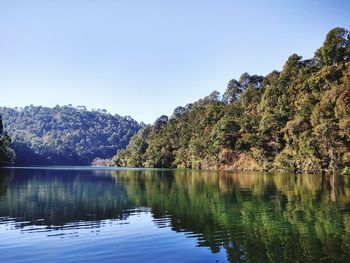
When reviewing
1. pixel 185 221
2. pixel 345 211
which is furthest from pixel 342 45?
pixel 185 221

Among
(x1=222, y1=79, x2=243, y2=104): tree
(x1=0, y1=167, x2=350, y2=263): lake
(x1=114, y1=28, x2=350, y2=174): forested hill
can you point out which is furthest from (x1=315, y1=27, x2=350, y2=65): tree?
(x1=0, y1=167, x2=350, y2=263): lake

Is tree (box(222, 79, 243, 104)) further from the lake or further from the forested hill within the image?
the lake

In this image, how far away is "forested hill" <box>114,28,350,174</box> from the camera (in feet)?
289

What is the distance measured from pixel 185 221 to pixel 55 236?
8.02m

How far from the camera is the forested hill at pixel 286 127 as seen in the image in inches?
3462

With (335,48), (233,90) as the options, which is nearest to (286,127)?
(335,48)

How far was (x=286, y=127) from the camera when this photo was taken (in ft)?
348

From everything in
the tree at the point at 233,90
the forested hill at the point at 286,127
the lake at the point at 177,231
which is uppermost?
the tree at the point at 233,90

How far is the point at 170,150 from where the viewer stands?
172m

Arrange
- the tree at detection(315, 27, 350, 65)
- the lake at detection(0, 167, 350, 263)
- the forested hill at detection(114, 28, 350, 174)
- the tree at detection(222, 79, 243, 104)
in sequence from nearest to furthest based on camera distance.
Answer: the lake at detection(0, 167, 350, 263)
the forested hill at detection(114, 28, 350, 174)
the tree at detection(315, 27, 350, 65)
the tree at detection(222, 79, 243, 104)

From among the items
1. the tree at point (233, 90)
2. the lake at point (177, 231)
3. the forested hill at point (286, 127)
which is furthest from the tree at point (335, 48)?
the lake at point (177, 231)

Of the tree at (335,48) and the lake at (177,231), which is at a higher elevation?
the tree at (335,48)

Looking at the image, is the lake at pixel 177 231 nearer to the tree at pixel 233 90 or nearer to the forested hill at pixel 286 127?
the forested hill at pixel 286 127

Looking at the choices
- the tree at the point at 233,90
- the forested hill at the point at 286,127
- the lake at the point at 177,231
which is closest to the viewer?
the lake at the point at 177,231
